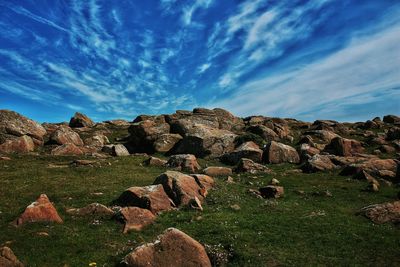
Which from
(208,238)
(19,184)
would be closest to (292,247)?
(208,238)

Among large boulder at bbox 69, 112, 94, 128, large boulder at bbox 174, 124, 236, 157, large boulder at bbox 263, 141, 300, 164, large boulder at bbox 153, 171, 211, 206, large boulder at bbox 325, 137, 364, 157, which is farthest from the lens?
large boulder at bbox 69, 112, 94, 128

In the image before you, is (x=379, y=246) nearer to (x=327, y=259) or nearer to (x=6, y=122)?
(x=327, y=259)

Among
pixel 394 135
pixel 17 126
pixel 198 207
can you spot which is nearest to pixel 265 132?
pixel 394 135

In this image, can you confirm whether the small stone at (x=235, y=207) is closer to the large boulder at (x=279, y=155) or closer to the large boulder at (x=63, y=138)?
the large boulder at (x=279, y=155)

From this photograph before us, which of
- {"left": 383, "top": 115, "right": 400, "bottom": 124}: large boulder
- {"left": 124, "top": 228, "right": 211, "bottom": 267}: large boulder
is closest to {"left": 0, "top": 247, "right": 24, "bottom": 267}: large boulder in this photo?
{"left": 124, "top": 228, "right": 211, "bottom": 267}: large boulder

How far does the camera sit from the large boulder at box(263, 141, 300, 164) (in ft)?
195

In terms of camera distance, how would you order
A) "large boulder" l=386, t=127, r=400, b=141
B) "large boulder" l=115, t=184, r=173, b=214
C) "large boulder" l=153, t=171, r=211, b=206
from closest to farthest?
"large boulder" l=115, t=184, r=173, b=214 → "large boulder" l=153, t=171, r=211, b=206 → "large boulder" l=386, t=127, r=400, b=141

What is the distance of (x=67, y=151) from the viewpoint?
61.8 meters

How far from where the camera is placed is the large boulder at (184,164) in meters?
51.0

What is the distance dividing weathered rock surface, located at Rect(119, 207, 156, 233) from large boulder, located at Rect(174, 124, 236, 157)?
36867 millimetres

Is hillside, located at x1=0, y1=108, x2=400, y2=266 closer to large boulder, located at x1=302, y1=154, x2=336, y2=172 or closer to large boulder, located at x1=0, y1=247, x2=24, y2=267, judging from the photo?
large boulder, located at x1=0, y1=247, x2=24, y2=267

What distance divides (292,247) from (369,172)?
30383 millimetres

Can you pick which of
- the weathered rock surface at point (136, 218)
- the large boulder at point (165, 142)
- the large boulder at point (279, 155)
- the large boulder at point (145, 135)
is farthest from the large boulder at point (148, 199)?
the large boulder at point (145, 135)

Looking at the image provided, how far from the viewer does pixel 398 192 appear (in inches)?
1575
